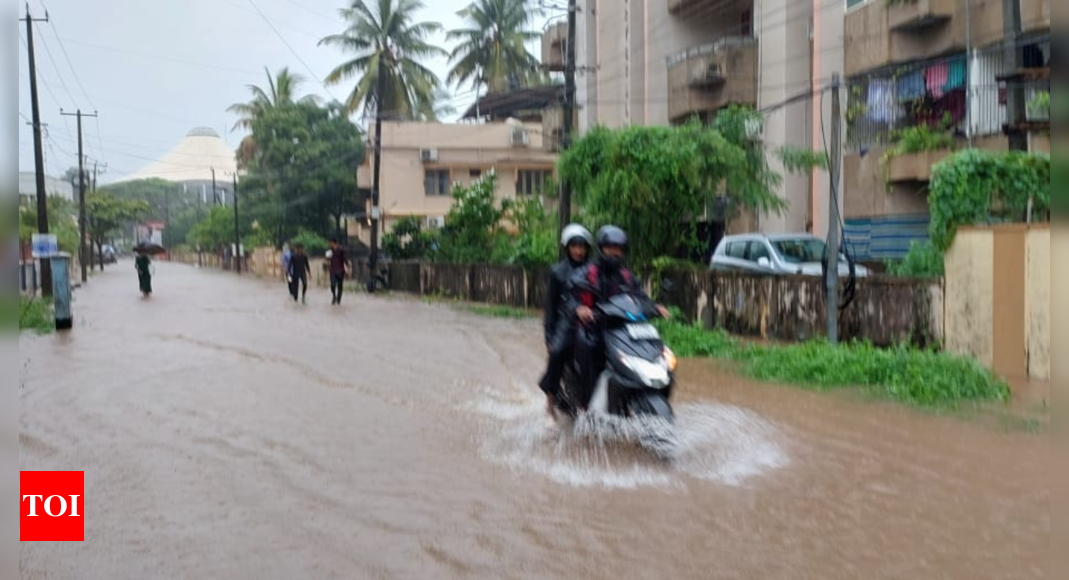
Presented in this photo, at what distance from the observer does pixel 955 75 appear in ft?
57.0

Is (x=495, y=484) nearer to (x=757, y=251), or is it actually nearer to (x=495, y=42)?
(x=757, y=251)

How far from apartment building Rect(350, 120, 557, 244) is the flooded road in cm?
3240

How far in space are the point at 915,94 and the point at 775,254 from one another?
4324mm

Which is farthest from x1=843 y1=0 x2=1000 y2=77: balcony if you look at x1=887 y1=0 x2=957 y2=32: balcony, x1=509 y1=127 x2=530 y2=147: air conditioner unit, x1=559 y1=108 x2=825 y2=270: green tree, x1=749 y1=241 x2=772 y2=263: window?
x1=509 y1=127 x2=530 y2=147: air conditioner unit

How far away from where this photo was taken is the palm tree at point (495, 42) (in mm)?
45094

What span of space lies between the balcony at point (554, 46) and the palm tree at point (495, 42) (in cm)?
984

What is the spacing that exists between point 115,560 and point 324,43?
38148mm

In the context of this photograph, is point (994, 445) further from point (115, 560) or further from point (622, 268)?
point (115, 560)

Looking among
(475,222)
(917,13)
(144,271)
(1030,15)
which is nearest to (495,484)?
(1030,15)

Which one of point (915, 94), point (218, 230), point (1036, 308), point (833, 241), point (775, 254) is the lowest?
point (1036, 308)

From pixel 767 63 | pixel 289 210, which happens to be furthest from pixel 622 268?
pixel 289 210

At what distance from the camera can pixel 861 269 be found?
1656cm

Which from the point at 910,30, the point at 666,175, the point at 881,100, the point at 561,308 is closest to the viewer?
the point at 561,308

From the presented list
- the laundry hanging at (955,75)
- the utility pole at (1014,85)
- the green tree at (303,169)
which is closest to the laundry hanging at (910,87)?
the laundry hanging at (955,75)
